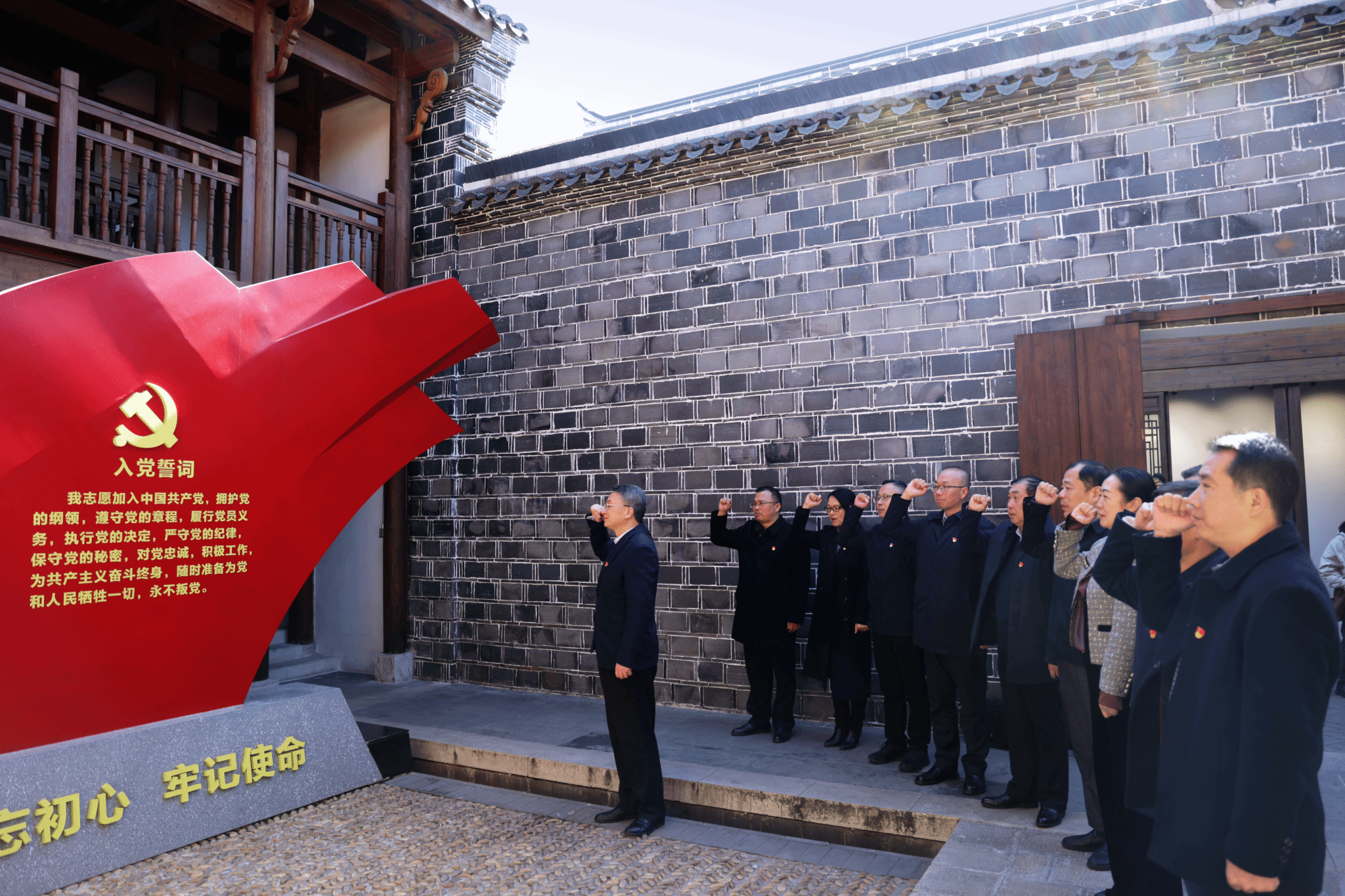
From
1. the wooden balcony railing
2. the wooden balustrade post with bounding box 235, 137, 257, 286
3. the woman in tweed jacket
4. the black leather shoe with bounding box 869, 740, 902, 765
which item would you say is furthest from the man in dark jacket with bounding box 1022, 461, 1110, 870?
the wooden balustrade post with bounding box 235, 137, 257, 286

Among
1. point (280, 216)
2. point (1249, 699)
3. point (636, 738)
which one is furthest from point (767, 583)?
point (280, 216)

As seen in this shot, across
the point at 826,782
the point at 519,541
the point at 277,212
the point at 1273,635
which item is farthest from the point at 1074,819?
the point at 277,212

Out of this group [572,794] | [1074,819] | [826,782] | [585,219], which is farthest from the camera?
[585,219]

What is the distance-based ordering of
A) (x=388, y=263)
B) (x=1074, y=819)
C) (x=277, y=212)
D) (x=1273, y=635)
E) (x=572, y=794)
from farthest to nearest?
(x=388, y=263), (x=277, y=212), (x=572, y=794), (x=1074, y=819), (x=1273, y=635)

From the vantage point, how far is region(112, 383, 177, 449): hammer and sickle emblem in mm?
3529

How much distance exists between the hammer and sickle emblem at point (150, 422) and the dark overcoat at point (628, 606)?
6.54 ft

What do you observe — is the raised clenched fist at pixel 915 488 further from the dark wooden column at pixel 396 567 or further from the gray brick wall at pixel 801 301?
the dark wooden column at pixel 396 567

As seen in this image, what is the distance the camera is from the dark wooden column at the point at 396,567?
688cm

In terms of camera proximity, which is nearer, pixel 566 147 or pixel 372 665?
pixel 566 147

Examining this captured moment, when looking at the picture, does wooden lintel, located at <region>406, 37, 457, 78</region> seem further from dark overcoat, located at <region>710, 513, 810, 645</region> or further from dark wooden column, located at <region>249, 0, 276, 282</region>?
dark overcoat, located at <region>710, 513, 810, 645</region>

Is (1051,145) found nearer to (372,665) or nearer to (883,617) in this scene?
(883,617)

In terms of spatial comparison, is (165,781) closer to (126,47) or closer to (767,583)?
(767,583)

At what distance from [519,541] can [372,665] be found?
5.98 feet

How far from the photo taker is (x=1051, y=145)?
4793 millimetres
